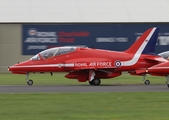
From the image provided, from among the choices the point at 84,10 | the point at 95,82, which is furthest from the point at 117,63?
the point at 84,10

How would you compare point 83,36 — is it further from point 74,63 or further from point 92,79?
point 92,79

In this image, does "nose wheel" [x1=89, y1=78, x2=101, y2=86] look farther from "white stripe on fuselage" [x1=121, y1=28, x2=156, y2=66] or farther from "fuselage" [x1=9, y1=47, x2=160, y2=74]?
"white stripe on fuselage" [x1=121, y1=28, x2=156, y2=66]

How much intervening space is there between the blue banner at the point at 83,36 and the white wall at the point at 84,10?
33.3 inches

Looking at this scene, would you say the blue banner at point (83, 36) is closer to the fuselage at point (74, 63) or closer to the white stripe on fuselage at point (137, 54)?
the white stripe on fuselage at point (137, 54)

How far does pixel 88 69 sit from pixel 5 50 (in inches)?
864

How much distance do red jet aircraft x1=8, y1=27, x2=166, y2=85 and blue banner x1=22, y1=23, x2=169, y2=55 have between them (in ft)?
64.6

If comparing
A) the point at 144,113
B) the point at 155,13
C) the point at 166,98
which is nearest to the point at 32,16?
the point at 155,13

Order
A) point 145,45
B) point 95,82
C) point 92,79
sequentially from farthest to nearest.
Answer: point 145,45, point 95,82, point 92,79

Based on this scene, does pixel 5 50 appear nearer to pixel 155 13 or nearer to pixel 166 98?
pixel 155 13

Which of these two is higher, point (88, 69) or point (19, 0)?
point (19, 0)

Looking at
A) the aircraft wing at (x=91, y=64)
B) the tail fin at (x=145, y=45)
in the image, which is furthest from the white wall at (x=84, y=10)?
the aircraft wing at (x=91, y=64)

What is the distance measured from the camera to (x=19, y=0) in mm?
53531

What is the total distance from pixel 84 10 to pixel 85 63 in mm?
22784

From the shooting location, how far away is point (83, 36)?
50.5 metres
